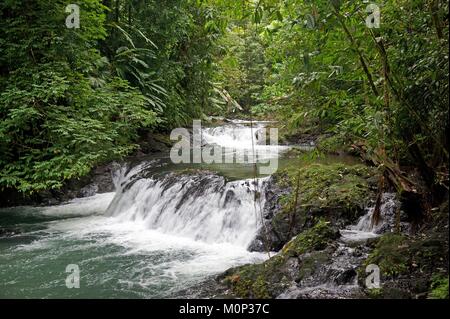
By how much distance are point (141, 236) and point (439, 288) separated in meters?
6.12

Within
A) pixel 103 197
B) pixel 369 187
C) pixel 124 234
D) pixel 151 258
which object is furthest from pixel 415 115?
pixel 103 197

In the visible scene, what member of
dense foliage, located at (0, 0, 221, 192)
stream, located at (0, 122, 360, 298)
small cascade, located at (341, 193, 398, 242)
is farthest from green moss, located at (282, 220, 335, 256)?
dense foliage, located at (0, 0, 221, 192)

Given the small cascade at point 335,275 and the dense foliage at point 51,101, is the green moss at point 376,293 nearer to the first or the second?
the small cascade at point 335,275

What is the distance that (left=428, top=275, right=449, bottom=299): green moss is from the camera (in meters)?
3.77

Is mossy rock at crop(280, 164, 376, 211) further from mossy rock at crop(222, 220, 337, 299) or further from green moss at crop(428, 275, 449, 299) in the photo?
green moss at crop(428, 275, 449, 299)

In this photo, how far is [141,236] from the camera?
8727 mm

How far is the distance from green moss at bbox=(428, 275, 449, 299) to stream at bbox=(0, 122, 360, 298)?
2743mm

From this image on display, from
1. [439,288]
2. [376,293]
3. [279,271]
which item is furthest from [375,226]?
[439,288]

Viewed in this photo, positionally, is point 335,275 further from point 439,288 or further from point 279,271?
point 439,288

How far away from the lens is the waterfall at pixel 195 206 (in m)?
8.08

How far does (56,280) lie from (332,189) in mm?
4851

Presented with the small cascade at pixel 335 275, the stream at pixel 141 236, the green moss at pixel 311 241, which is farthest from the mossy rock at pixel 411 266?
the stream at pixel 141 236

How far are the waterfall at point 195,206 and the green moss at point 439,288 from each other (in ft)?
11.9
